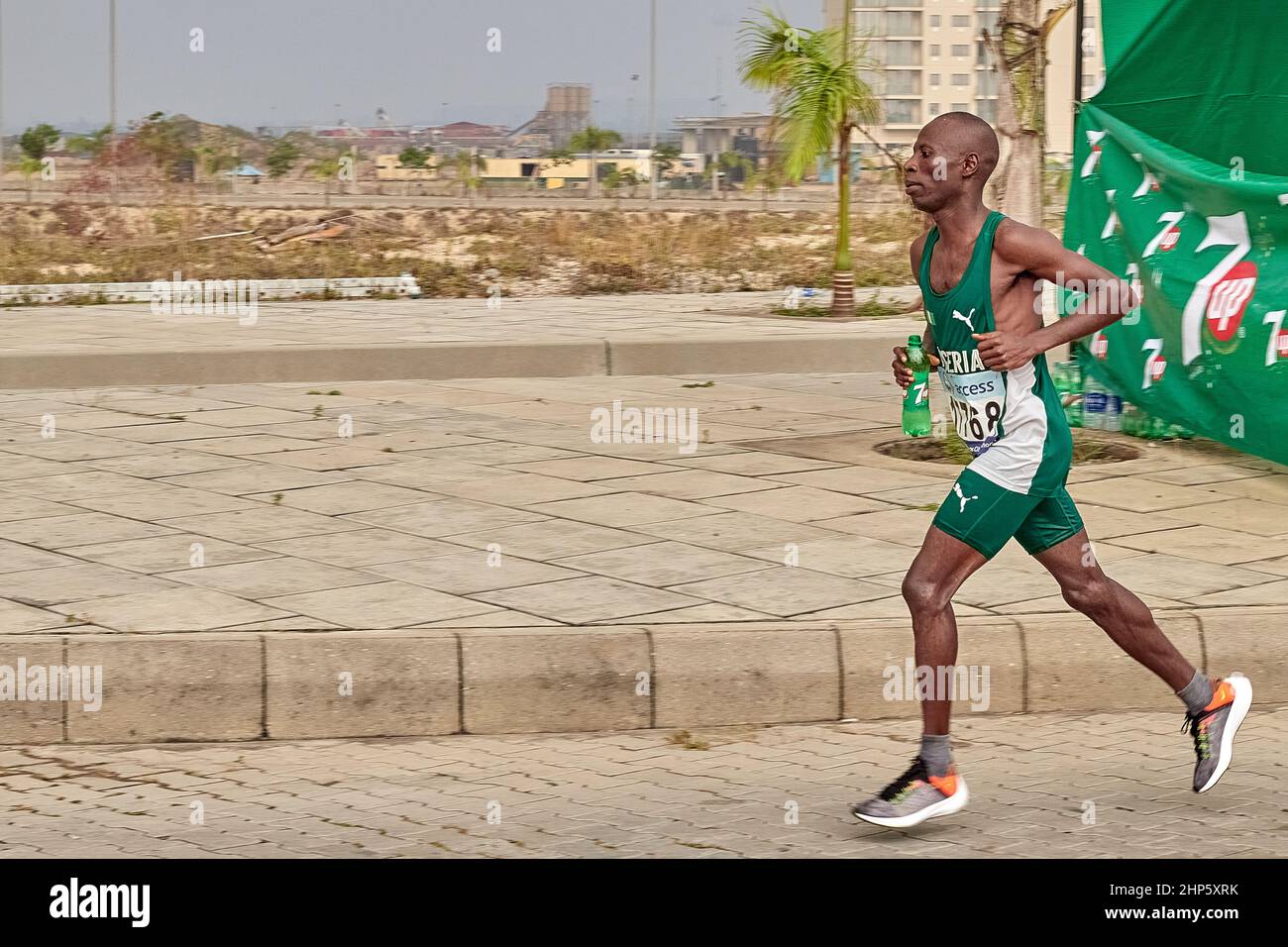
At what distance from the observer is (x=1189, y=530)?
7.59 m

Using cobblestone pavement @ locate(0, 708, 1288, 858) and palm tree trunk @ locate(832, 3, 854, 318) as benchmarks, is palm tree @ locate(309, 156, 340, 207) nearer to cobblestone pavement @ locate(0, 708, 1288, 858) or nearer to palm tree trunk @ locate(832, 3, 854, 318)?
palm tree trunk @ locate(832, 3, 854, 318)

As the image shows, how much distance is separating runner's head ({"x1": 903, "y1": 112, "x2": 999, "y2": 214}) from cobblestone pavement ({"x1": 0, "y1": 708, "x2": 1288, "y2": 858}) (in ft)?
5.06

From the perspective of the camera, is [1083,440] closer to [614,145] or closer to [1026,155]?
[1026,155]

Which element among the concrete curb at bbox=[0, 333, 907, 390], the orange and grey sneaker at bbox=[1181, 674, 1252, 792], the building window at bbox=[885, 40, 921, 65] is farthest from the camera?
the building window at bbox=[885, 40, 921, 65]

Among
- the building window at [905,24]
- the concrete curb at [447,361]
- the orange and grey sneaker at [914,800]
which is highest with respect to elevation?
the building window at [905,24]

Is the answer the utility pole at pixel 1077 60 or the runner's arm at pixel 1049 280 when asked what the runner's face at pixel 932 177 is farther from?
the utility pole at pixel 1077 60

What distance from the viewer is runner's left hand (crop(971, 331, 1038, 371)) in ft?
14.8

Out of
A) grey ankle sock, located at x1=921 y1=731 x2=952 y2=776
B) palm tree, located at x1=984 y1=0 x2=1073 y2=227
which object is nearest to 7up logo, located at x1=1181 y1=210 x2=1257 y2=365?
palm tree, located at x1=984 y1=0 x2=1073 y2=227

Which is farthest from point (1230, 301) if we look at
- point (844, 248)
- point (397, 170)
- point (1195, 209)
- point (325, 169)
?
point (397, 170)

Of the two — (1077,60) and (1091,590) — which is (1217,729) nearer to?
(1091,590)

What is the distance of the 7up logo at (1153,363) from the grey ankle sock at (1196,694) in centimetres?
507

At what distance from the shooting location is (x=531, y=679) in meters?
5.67

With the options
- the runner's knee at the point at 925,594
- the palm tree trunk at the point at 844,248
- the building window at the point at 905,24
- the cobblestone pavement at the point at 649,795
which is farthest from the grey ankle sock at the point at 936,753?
the building window at the point at 905,24

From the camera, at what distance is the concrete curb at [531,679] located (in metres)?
5.56
